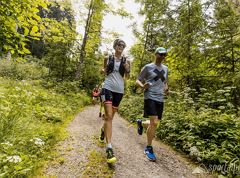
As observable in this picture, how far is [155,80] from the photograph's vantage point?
16.3 ft

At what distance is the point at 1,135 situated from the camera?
4004 mm

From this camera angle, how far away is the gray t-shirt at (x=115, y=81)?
4.49 meters

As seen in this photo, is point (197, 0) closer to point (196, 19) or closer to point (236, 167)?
point (196, 19)

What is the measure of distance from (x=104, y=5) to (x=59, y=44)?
4.69 m

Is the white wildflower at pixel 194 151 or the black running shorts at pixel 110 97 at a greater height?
the black running shorts at pixel 110 97

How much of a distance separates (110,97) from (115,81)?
0.35 meters

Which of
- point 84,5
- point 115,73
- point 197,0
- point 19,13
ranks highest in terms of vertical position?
point 84,5

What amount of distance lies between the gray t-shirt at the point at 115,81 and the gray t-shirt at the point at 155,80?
69cm

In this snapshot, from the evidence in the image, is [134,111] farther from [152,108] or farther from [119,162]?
[119,162]

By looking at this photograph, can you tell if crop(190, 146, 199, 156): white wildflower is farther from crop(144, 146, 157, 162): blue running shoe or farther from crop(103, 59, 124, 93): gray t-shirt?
crop(103, 59, 124, 93): gray t-shirt

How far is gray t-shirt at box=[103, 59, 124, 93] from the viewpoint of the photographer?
14.7ft

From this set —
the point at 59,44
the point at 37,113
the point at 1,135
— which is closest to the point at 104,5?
the point at 59,44

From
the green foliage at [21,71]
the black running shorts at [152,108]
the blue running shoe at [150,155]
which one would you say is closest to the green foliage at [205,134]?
the blue running shoe at [150,155]

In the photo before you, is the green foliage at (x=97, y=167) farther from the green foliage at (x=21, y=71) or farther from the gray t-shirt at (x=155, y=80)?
the green foliage at (x=21, y=71)
